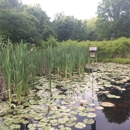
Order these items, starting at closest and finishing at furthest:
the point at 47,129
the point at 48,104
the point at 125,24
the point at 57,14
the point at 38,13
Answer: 1. the point at 47,129
2. the point at 48,104
3. the point at 125,24
4. the point at 38,13
5. the point at 57,14

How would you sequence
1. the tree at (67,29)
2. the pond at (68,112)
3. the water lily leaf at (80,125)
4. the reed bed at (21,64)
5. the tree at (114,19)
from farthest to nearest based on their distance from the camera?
the tree at (67,29), the tree at (114,19), the reed bed at (21,64), the pond at (68,112), the water lily leaf at (80,125)

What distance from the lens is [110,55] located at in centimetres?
1082

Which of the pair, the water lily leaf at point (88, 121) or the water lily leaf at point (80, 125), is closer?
the water lily leaf at point (80, 125)

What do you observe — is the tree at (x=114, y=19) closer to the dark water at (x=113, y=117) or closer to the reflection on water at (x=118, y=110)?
the reflection on water at (x=118, y=110)

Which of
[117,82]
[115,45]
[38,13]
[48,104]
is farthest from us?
[38,13]

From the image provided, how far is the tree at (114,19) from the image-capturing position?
66.5ft

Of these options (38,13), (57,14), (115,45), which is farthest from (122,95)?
(57,14)

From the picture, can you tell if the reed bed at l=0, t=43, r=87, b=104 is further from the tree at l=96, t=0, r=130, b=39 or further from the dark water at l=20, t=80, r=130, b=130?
the tree at l=96, t=0, r=130, b=39

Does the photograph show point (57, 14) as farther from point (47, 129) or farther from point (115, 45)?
point (47, 129)

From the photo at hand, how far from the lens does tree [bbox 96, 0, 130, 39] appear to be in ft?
66.5

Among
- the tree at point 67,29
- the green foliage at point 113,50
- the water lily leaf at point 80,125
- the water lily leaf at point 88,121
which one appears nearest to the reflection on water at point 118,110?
the water lily leaf at point 88,121

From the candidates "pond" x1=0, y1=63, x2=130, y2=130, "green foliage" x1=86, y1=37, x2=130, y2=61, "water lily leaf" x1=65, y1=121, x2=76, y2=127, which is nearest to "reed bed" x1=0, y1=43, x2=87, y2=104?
"pond" x1=0, y1=63, x2=130, y2=130

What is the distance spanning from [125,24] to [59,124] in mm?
20642

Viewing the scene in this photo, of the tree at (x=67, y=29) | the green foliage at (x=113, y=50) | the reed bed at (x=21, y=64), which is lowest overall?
the reed bed at (x=21, y=64)
